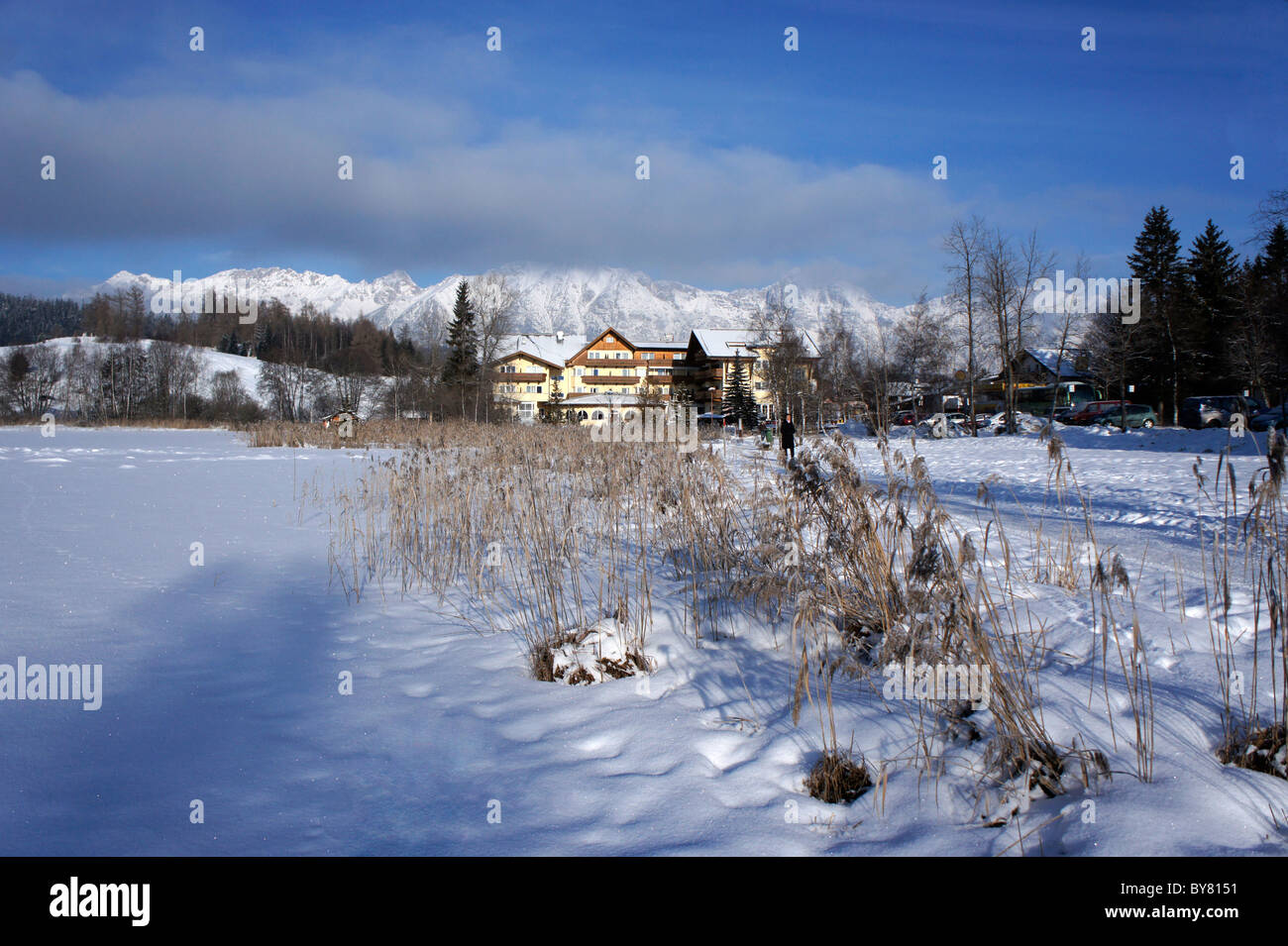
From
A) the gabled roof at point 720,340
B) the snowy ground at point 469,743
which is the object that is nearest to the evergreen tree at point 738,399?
the gabled roof at point 720,340

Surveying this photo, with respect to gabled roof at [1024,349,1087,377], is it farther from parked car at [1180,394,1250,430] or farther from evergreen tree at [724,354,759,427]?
parked car at [1180,394,1250,430]

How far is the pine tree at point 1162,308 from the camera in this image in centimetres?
3441

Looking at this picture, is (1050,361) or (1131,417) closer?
(1131,417)

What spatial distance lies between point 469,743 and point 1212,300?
50.2 meters

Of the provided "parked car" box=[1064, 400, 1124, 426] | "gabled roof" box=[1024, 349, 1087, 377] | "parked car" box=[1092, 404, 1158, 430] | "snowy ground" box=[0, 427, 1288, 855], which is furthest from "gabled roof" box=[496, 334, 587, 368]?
"snowy ground" box=[0, 427, 1288, 855]

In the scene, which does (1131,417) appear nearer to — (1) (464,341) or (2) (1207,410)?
(2) (1207,410)

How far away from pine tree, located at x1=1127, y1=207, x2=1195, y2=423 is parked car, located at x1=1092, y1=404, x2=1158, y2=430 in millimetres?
4779

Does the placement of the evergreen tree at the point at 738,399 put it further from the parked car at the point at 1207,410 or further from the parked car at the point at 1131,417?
the parked car at the point at 1207,410

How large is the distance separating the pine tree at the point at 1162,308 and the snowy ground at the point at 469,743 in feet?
126

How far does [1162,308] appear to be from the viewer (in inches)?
1355

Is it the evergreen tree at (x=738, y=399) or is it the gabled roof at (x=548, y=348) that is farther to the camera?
the gabled roof at (x=548, y=348)

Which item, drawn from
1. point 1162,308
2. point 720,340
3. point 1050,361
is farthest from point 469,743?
point 1050,361

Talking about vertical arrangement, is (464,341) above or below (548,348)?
below
